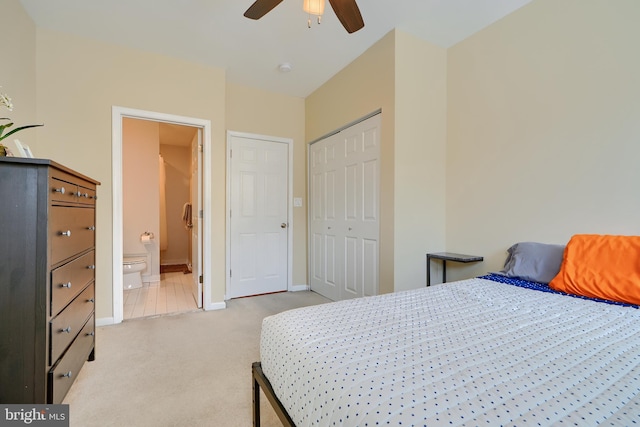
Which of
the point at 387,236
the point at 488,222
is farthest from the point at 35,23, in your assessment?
the point at 488,222

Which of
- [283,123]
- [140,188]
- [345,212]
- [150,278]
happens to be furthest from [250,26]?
[150,278]

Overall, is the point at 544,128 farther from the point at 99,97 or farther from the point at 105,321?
the point at 105,321

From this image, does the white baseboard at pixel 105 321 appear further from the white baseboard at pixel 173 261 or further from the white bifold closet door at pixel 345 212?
the white baseboard at pixel 173 261

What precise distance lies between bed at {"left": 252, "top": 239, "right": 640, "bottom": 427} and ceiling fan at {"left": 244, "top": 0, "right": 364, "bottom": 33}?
177 cm

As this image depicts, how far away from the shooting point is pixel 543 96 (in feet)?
6.93

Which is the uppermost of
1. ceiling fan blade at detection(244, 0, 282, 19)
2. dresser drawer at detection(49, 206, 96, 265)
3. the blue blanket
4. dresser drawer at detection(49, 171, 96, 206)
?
ceiling fan blade at detection(244, 0, 282, 19)

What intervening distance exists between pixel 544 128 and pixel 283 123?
291 cm

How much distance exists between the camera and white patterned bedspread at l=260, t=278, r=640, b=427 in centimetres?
64

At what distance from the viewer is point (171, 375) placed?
185cm

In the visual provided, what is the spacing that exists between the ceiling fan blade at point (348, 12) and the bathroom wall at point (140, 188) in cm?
360

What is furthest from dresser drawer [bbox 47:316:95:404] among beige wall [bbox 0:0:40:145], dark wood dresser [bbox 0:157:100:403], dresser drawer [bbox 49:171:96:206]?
beige wall [bbox 0:0:40:145]

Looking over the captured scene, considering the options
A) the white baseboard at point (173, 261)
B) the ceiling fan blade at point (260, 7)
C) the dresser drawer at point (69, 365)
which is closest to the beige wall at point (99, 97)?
the dresser drawer at point (69, 365)

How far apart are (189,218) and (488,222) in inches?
185

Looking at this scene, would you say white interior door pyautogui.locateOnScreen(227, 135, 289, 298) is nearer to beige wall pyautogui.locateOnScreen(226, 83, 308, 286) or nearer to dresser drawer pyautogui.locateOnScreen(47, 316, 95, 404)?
beige wall pyautogui.locateOnScreen(226, 83, 308, 286)
